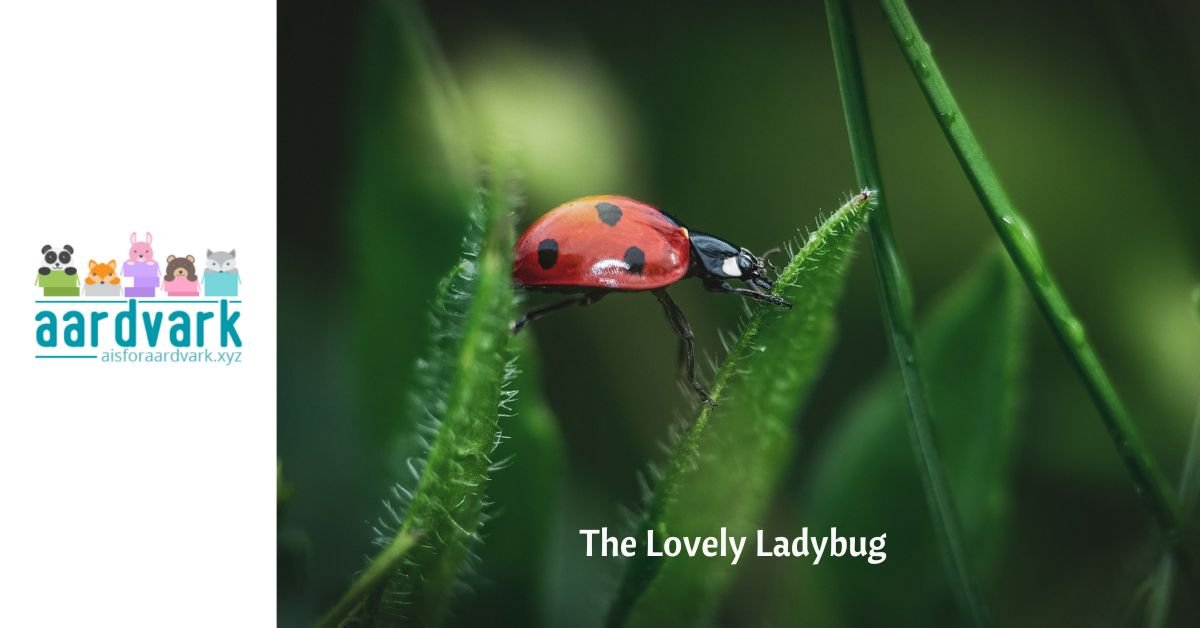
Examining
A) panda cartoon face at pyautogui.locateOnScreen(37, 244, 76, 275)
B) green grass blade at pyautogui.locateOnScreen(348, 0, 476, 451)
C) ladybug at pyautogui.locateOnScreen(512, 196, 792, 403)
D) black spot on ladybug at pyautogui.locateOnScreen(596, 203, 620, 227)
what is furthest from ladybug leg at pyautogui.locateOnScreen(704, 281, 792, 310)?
panda cartoon face at pyautogui.locateOnScreen(37, 244, 76, 275)

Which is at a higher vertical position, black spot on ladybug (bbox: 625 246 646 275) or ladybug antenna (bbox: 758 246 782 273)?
ladybug antenna (bbox: 758 246 782 273)

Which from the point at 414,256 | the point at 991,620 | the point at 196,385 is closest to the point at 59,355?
the point at 196,385

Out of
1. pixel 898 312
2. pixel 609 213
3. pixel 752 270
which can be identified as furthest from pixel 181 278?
pixel 898 312

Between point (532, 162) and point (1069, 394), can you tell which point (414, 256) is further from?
point (1069, 394)

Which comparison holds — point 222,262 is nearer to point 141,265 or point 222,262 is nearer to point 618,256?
point 141,265

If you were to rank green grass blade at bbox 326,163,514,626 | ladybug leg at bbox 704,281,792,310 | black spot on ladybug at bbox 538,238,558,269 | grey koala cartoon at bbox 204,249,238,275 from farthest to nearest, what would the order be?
grey koala cartoon at bbox 204,249,238,275 < black spot on ladybug at bbox 538,238,558,269 < ladybug leg at bbox 704,281,792,310 < green grass blade at bbox 326,163,514,626

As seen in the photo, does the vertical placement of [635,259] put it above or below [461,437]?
above

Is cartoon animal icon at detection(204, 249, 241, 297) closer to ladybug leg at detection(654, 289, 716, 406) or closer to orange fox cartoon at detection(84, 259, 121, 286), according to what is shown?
orange fox cartoon at detection(84, 259, 121, 286)
